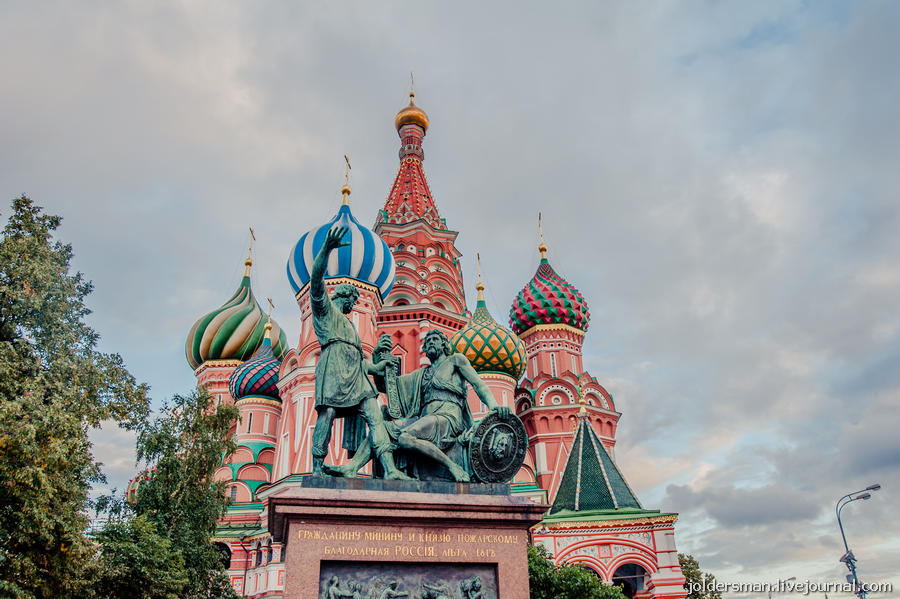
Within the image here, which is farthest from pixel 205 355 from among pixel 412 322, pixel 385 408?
pixel 385 408

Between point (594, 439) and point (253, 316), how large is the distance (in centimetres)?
2074

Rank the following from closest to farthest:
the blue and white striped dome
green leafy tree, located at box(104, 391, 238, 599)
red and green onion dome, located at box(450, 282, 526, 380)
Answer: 1. green leafy tree, located at box(104, 391, 238, 599)
2. the blue and white striped dome
3. red and green onion dome, located at box(450, 282, 526, 380)

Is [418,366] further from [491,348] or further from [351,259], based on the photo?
[351,259]

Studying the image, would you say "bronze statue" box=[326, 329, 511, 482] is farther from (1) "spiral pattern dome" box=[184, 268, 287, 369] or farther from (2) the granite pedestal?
(1) "spiral pattern dome" box=[184, 268, 287, 369]

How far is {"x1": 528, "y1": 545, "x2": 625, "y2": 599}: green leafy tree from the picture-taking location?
1527 cm

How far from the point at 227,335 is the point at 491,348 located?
591 inches

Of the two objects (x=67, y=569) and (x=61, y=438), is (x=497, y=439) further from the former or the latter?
(x=67, y=569)

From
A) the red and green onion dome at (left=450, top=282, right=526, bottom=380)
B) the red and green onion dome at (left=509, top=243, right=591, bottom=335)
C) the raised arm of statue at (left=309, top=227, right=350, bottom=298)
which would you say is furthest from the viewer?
the red and green onion dome at (left=509, top=243, right=591, bottom=335)

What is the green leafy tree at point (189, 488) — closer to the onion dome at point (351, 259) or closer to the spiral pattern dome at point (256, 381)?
the onion dome at point (351, 259)

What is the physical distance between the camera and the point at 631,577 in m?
21.0

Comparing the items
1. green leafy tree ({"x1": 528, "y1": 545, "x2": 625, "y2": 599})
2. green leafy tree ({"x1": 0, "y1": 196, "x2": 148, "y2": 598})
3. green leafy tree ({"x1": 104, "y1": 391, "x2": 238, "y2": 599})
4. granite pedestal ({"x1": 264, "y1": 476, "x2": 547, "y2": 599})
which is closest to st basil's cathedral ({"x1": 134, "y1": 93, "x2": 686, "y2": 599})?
green leafy tree ({"x1": 104, "y1": 391, "x2": 238, "y2": 599})

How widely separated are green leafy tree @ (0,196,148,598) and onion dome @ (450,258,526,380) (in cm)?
1539

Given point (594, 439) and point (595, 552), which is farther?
point (594, 439)

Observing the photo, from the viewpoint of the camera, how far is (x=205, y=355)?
35.5 meters
